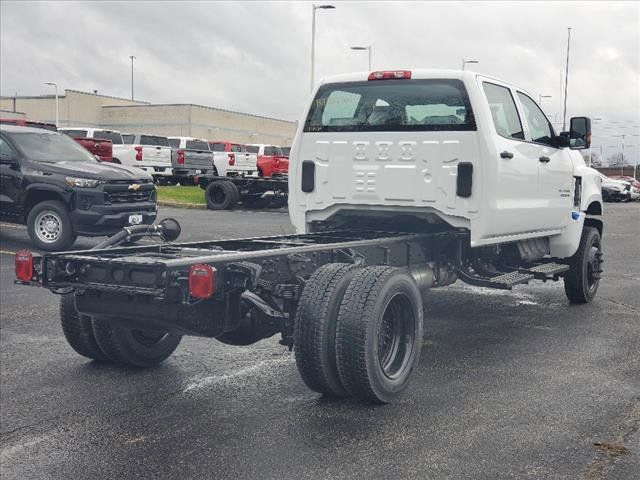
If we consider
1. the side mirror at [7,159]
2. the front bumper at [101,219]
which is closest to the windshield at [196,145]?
the side mirror at [7,159]

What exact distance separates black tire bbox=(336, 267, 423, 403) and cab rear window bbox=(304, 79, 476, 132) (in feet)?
6.36

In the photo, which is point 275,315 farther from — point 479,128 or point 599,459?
point 479,128

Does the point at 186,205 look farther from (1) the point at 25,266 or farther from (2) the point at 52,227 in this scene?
(1) the point at 25,266

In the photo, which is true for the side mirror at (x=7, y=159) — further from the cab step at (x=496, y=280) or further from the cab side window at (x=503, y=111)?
the cab side window at (x=503, y=111)

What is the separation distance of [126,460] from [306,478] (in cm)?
103

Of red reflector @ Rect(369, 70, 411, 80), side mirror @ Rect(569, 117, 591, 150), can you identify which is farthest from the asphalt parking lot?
red reflector @ Rect(369, 70, 411, 80)

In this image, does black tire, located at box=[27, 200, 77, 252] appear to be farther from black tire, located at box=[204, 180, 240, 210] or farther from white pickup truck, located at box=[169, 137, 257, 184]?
white pickup truck, located at box=[169, 137, 257, 184]

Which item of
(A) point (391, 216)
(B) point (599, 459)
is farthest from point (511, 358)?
(B) point (599, 459)

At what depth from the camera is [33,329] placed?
769 cm

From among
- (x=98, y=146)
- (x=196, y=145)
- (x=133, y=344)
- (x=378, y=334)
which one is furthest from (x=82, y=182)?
(x=196, y=145)

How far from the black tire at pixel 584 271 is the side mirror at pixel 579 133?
1.29 meters

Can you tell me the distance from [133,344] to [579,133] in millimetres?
5098

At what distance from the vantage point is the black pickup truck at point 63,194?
12.6 meters

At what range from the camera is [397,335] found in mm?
5684
